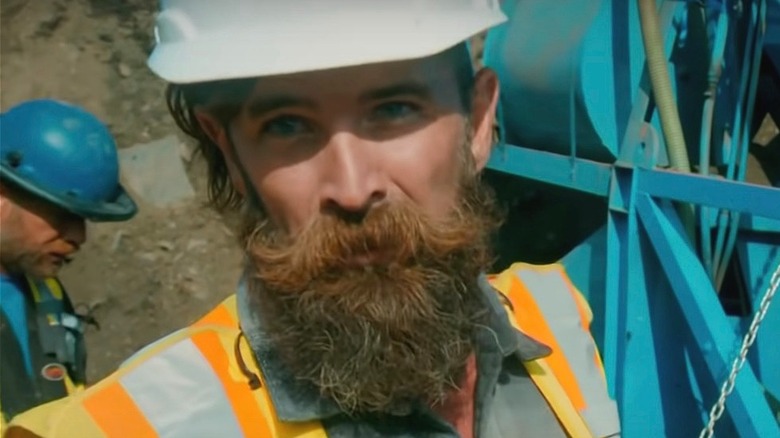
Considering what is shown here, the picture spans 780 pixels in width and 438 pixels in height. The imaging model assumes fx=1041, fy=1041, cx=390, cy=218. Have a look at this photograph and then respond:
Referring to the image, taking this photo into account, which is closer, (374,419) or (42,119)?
(374,419)

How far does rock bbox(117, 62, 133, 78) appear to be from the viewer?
4055 mm

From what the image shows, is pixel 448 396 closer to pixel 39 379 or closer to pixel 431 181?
pixel 431 181

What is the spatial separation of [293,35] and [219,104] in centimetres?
12

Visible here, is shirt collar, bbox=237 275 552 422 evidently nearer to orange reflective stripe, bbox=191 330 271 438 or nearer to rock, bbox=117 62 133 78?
orange reflective stripe, bbox=191 330 271 438

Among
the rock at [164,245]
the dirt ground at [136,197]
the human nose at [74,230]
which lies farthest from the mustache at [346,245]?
the rock at [164,245]

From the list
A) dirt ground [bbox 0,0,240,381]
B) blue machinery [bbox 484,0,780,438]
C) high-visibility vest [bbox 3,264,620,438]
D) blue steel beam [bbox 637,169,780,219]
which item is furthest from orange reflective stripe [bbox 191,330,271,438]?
dirt ground [bbox 0,0,240,381]

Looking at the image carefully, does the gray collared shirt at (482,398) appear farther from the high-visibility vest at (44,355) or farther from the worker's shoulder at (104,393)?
the high-visibility vest at (44,355)

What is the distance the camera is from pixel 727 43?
2.09 metres

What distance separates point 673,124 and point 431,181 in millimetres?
966

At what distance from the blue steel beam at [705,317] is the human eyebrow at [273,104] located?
105 cm

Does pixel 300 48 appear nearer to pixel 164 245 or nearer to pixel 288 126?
pixel 288 126

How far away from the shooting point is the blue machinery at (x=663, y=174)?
6.45 ft

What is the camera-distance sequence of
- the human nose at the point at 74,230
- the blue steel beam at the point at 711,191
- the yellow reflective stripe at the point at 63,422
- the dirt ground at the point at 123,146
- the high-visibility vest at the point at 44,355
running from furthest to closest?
the dirt ground at the point at 123,146 → the human nose at the point at 74,230 → the high-visibility vest at the point at 44,355 → the blue steel beam at the point at 711,191 → the yellow reflective stripe at the point at 63,422

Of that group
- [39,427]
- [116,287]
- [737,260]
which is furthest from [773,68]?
[116,287]
